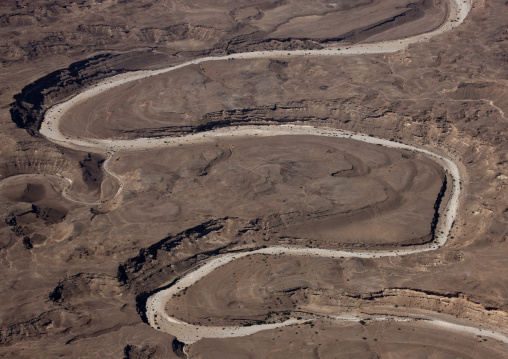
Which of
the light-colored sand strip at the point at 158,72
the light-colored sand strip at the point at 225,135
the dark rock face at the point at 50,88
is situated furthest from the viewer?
the dark rock face at the point at 50,88

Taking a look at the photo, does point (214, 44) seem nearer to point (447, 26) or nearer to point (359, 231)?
point (447, 26)

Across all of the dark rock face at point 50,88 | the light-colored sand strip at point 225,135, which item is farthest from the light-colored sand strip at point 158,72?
the dark rock face at point 50,88

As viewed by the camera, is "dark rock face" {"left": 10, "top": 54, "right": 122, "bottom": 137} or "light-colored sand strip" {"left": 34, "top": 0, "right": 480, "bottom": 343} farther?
"dark rock face" {"left": 10, "top": 54, "right": 122, "bottom": 137}

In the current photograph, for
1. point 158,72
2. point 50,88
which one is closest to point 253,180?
point 158,72

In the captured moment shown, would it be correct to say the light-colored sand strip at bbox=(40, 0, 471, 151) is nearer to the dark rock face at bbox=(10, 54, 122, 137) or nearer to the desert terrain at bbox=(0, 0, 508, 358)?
the desert terrain at bbox=(0, 0, 508, 358)

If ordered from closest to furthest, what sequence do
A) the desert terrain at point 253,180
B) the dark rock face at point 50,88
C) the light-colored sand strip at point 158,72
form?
the desert terrain at point 253,180, the light-colored sand strip at point 158,72, the dark rock face at point 50,88

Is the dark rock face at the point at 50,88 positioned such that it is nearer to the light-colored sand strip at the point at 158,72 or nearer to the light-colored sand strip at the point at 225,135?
the light-colored sand strip at the point at 158,72

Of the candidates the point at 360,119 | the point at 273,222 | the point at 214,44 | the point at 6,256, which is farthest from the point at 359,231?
the point at 214,44

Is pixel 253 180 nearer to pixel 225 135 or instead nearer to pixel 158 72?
pixel 225 135

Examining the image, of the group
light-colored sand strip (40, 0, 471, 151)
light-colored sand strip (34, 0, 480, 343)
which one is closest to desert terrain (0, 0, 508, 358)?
light-colored sand strip (34, 0, 480, 343)
